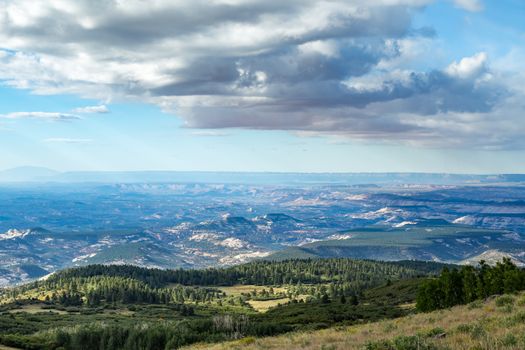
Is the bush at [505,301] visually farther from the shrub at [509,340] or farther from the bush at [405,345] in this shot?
the shrub at [509,340]

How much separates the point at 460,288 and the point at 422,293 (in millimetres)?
8828

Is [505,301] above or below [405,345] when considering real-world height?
below

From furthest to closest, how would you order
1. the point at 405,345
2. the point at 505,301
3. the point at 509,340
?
the point at 505,301 < the point at 405,345 < the point at 509,340

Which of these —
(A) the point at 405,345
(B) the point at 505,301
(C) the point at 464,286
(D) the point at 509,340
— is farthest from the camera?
(C) the point at 464,286

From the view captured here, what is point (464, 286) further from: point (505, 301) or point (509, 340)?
point (509, 340)

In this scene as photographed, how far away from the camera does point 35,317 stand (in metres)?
190

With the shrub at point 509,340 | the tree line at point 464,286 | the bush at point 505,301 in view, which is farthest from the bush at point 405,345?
the tree line at point 464,286

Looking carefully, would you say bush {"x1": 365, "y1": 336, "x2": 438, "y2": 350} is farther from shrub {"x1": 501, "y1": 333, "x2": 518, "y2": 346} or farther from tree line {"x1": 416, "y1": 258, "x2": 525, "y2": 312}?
tree line {"x1": 416, "y1": 258, "x2": 525, "y2": 312}

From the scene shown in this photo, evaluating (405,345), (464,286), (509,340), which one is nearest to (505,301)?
(509,340)

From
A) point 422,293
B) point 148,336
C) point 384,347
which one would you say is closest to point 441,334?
point 384,347

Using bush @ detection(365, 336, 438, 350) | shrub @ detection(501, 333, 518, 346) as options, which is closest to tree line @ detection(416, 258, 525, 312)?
bush @ detection(365, 336, 438, 350)

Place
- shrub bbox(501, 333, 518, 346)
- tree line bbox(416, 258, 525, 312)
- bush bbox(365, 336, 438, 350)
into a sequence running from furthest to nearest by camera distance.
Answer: tree line bbox(416, 258, 525, 312) → bush bbox(365, 336, 438, 350) → shrub bbox(501, 333, 518, 346)

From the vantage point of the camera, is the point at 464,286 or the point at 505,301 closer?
the point at 505,301

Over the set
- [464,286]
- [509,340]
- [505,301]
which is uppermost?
[509,340]
